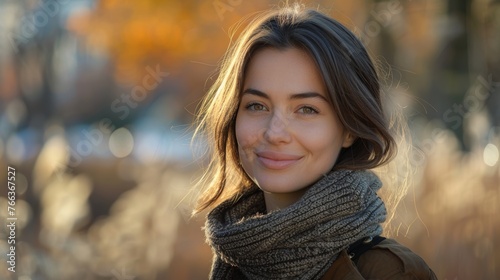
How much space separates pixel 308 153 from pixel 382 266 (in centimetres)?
32

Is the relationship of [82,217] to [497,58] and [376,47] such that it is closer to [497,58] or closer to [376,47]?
[376,47]

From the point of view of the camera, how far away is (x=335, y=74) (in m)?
2.24

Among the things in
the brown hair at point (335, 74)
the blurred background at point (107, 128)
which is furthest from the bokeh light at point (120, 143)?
the brown hair at point (335, 74)

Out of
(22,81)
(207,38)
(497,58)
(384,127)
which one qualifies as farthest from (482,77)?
(384,127)

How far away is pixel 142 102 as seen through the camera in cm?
436

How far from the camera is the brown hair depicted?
88.7 inches

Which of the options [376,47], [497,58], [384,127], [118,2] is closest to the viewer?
[384,127]

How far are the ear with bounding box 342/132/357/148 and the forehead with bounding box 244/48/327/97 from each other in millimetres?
140

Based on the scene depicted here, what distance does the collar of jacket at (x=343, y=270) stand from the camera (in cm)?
207

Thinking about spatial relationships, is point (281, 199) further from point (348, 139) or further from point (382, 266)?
point (382, 266)

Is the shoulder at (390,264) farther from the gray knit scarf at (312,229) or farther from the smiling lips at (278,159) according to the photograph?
the smiling lips at (278,159)

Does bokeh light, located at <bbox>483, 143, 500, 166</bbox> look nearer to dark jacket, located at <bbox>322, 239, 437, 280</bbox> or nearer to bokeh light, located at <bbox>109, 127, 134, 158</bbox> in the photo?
bokeh light, located at <bbox>109, 127, 134, 158</bbox>

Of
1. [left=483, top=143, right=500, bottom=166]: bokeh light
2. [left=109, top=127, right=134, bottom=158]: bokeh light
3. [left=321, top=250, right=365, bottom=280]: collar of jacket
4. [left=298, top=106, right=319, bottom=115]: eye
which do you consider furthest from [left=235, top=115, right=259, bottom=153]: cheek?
[left=483, top=143, right=500, bottom=166]: bokeh light

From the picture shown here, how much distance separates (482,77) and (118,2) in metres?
2.31
